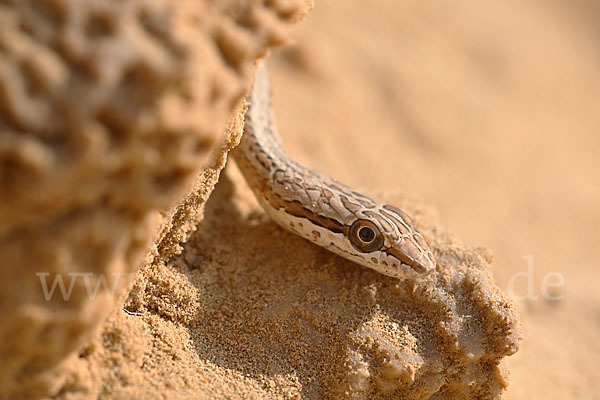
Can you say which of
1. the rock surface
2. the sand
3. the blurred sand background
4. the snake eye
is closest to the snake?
the snake eye

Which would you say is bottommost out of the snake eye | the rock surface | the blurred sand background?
the rock surface

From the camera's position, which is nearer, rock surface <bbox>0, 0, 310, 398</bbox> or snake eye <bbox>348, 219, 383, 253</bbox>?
rock surface <bbox>0, 0, 310, 398</bbox>

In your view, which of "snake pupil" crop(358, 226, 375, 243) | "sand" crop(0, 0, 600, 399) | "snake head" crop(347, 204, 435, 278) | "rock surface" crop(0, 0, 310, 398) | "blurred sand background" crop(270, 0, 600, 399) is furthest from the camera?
"blurred sand background" crop(270, 0, 600, 399)

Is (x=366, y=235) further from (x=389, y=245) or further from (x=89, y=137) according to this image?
(x=89, y=137)

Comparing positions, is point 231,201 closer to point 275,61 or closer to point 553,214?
point 275,61

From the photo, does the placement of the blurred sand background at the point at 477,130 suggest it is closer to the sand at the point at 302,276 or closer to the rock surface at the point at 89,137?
the sand at the point at 302,276

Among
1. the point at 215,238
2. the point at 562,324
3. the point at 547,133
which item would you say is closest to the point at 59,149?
the point at 215,238

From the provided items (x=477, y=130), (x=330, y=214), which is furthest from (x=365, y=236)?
(x=477, y=130)

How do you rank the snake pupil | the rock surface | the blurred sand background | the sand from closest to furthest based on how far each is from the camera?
the rock surface
the sand
the snake pupil
the blurred sand background

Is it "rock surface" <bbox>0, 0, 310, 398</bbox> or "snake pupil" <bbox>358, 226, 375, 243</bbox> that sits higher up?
"snake pupil" <bbox>358, 226, 375, 243</bbox>

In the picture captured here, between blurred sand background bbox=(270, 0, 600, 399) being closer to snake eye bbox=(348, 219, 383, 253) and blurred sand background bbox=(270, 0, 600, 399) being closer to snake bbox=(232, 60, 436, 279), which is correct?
snake bbox=(232, 60, 436, 279)
